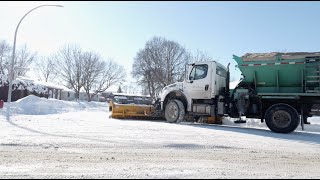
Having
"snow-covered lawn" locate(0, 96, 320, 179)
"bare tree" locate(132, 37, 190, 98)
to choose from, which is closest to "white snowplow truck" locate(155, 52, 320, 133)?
"snow-covered lawn" locate(0, 96, 320, 179)

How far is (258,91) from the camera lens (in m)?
15.4

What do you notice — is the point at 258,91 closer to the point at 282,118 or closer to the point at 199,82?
the point at 282,118

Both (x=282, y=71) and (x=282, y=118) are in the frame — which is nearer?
(x=282, y=118)

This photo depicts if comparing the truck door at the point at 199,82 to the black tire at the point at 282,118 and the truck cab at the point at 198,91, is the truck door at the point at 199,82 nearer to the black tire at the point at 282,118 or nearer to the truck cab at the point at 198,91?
the truck cab at the point at 198,91

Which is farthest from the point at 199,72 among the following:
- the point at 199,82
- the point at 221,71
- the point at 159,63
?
the point at 159,63

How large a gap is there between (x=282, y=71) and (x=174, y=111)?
5.52 metres

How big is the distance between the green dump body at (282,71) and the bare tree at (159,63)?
134 ft

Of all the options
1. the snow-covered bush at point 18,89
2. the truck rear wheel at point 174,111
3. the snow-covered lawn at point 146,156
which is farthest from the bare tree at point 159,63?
the snow-covered lawn at point 146,156

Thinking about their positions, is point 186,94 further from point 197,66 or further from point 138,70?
point 138,70

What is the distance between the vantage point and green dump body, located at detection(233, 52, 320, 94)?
1420cm

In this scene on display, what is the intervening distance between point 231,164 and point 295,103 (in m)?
8.28

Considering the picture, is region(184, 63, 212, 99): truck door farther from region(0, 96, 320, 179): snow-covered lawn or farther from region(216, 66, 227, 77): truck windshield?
region(0, 96, 320, 179): snow-covered lawn

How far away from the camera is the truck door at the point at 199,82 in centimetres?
1695

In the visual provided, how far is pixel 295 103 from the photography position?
47.8ft
